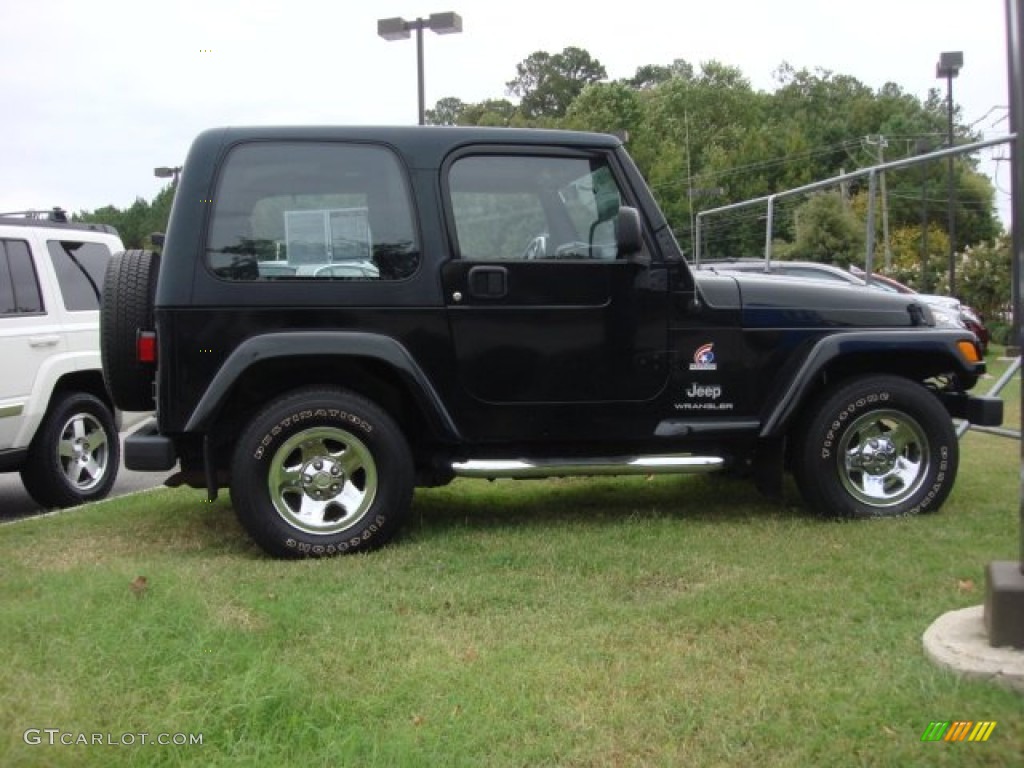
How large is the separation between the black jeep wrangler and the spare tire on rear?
0.01 metres

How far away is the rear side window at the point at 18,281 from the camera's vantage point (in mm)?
6973

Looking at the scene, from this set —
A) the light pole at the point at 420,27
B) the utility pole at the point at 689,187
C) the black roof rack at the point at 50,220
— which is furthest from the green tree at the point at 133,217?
the black roof rack at the point at 50,220

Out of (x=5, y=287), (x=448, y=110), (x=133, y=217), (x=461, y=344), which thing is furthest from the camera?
(x=448, y=110)

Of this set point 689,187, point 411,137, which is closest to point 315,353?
point 411,137

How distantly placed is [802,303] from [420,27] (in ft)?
38.8

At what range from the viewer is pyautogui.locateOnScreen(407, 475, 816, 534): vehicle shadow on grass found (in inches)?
227

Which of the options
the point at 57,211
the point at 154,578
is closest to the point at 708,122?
the point at 57,211

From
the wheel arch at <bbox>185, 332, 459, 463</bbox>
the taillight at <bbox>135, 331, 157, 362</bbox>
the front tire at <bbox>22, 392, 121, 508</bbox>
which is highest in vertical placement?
the taillight at <bbox>135, 331, 157, 362</bbox>

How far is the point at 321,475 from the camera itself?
504 cm

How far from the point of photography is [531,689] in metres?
3.26

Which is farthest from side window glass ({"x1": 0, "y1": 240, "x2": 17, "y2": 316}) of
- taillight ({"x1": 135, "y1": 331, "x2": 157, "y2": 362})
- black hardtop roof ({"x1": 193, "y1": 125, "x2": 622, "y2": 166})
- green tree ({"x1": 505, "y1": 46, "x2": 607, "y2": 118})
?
green tree ({"x1": 505, "y1": 46, "x2": 607, "y2": 118})

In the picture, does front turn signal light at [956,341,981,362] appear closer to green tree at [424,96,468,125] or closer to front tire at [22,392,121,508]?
front tire at [22,392,121,508]

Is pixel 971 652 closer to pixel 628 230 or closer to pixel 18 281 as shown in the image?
pixel 628 230

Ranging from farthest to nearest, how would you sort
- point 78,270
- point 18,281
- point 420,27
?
point 420,27 → point 78,270 → point 18,281
